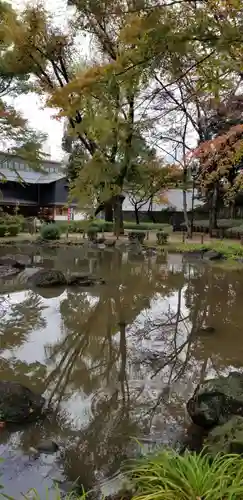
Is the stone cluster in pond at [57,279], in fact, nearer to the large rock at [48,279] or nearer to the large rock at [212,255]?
the large rock at [48,279]

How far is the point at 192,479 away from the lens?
202 cm

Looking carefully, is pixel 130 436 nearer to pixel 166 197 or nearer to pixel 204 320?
pixel 204 320

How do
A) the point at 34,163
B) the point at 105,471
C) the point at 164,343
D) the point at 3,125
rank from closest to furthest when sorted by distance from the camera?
1. the point at 105,471
2. the point at 164,343
3. the point at 3,125
4. the point at 34,163

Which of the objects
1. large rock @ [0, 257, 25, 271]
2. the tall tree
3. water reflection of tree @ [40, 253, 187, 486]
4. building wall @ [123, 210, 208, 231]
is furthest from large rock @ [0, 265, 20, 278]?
building wall @ [123, 210, 208, 231]

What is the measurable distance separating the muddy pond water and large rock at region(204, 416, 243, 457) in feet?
2.26

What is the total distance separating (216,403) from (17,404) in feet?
6.04

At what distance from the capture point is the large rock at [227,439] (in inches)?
97.9

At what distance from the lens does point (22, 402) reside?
384 centimetres

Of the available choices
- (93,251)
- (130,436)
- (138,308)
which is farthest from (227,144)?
(130,436)

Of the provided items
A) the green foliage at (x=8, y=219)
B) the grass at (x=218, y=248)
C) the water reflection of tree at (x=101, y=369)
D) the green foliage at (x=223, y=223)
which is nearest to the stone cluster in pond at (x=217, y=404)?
the water reflection of tree at (x=101, y=369)

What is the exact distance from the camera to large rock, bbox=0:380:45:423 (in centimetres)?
373

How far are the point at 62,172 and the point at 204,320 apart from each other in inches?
1026

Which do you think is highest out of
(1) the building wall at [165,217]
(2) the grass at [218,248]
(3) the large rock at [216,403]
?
(1) the building wall at [165,217]

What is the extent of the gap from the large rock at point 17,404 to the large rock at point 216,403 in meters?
1.48
